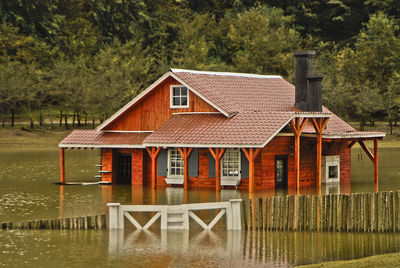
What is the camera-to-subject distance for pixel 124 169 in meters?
46.0

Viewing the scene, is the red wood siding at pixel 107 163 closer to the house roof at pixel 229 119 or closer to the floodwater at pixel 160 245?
the house roof at pixel 229 119

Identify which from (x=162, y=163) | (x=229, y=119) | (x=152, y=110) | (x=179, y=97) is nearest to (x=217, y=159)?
(x=229, y=119)

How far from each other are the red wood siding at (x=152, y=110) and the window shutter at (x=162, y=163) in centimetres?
181

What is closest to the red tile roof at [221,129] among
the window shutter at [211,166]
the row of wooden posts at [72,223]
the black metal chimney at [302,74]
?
the window shutter at [211,166]

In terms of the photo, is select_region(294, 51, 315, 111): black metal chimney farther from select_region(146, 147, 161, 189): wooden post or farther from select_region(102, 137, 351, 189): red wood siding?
select_region(146, 147, 161, 189): wooden post

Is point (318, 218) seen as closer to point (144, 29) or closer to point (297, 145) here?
point (297, 145)

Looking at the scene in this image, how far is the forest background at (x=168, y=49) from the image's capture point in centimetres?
8375

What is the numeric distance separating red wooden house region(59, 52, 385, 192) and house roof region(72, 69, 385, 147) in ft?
0.18

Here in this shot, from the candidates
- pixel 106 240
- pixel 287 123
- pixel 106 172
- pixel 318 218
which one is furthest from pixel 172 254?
pixel 106 172

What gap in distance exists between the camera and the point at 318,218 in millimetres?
26578

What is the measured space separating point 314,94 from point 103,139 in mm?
11187

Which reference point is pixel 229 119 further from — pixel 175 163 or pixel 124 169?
pixel 124 169

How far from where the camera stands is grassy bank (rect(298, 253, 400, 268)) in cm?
2048

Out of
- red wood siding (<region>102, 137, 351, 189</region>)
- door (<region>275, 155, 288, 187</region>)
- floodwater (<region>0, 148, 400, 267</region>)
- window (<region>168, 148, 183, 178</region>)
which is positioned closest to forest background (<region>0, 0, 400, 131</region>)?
red wood siding (<region>102, 137, 351, 189</region>)
